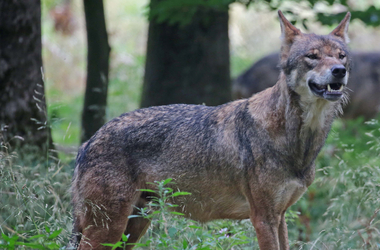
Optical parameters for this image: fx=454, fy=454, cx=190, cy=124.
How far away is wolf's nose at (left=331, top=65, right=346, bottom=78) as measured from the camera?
11.7 ft

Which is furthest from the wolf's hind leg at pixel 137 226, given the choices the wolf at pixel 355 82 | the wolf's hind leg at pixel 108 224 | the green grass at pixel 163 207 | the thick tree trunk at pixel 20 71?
the wolf at pixel 355 82

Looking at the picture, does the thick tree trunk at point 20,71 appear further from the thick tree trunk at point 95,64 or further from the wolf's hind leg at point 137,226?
the wolf's hind leg at point 137,226

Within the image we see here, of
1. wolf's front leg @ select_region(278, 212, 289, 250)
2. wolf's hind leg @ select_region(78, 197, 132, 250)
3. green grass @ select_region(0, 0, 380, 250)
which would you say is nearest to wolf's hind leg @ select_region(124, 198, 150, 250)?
green grass @ select_region(0, 0, 380, 250)

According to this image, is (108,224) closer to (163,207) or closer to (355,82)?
(163,207)

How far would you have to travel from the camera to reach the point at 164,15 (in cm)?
647

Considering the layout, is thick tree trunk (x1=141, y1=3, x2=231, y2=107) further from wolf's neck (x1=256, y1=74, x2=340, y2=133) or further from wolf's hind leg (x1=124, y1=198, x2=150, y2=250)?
wolf's neck (x1=256, y1=74, x2=340, y2=133)

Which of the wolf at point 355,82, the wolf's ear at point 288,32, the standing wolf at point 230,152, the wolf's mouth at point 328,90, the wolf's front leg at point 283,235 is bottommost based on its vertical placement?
the wolf at point 355,82

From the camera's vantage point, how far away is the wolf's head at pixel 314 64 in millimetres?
3607

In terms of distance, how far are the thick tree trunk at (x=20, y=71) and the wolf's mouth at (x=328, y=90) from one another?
10.5 ft

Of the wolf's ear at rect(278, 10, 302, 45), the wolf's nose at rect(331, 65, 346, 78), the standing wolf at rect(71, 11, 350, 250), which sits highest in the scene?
the wolf's ear at rect(278, 10, 302, 45)

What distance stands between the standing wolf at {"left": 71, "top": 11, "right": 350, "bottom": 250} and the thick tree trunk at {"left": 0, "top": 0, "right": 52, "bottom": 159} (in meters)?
1.58

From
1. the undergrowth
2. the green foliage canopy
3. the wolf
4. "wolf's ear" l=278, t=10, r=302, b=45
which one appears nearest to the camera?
the undergrowth

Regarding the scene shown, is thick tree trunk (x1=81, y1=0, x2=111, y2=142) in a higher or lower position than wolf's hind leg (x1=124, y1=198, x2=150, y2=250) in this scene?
higher

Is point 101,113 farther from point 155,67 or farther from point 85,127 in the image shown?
point 155,67
